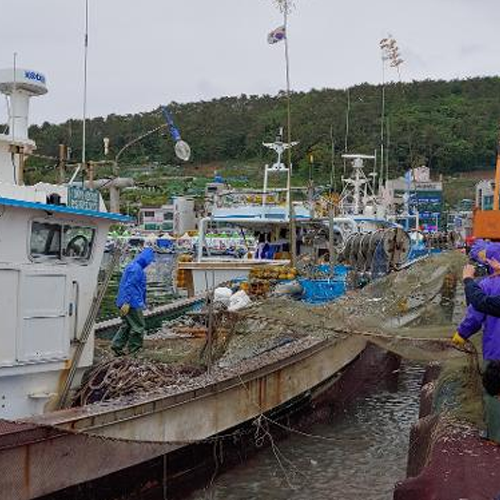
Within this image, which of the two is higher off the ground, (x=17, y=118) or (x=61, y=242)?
(x=17, y=118)

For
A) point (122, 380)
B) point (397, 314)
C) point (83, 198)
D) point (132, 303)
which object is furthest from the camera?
point (397, 314)

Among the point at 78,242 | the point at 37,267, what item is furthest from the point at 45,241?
the point at 78,242

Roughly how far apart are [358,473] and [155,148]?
109764 millimetres

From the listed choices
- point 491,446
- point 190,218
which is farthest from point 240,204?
point 190,218

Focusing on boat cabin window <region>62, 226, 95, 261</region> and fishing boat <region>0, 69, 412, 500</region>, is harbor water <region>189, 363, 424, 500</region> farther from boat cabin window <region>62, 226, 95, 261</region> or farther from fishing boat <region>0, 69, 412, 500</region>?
boat cabin window <region>62, 226, 95, 261</region>

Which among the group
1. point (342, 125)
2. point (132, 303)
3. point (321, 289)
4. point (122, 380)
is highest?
point (342, 125)

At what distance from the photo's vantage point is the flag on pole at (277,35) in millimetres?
20297

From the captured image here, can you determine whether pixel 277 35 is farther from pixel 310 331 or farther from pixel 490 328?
pixel 490 328

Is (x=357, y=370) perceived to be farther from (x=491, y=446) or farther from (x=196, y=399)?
(x=491, y=446)

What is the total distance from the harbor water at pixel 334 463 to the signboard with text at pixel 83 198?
3471 mm

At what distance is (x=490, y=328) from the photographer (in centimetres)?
645

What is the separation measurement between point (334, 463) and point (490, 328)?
12.9 ft

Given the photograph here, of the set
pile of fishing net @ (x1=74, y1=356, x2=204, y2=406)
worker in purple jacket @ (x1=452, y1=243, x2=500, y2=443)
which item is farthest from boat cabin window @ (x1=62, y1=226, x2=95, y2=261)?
worker in purple jacket @ (x1=452, y1=243, x2=500, y2=443)

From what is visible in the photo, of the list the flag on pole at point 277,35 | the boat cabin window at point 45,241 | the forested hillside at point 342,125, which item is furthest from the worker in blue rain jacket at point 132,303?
the forested hillside at point 342,125
